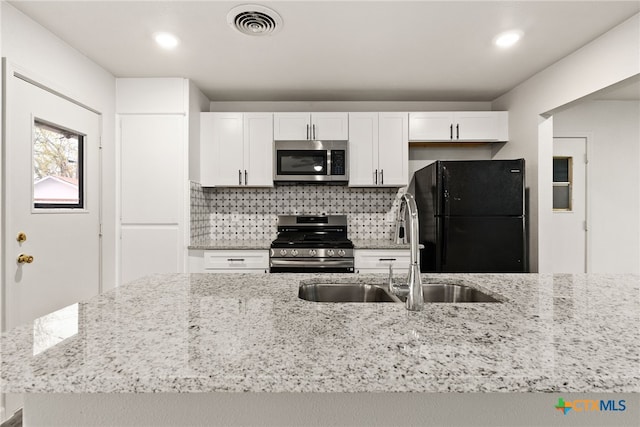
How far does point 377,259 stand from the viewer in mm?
3193

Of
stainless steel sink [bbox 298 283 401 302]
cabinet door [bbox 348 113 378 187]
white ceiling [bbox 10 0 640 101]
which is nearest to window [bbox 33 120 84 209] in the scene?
white ceiling [bbox 10 0 640 101]

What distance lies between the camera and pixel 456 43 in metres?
2.46

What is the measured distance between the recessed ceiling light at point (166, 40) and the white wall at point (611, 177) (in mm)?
4064

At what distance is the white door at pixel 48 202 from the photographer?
1.98 meters

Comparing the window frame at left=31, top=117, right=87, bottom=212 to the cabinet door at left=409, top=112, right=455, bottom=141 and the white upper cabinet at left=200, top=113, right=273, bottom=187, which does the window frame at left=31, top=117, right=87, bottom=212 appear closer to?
the white upper cabinet at left=200, top=113, right=273, bottom=187

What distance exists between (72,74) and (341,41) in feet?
6.37

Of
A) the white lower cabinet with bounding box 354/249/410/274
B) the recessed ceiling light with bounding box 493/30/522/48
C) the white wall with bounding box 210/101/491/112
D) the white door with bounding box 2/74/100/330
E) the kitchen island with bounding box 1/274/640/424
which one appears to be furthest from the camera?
the white wall with bounding box 210/101/491/112

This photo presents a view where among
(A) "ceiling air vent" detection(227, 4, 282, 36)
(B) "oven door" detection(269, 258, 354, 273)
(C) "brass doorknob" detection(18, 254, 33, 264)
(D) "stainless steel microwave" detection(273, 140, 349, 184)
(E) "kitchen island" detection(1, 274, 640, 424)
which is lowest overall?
(B) "oven door" detection(269, 258, 354, 273)

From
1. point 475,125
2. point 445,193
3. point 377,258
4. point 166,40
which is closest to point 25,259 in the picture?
point 166,40

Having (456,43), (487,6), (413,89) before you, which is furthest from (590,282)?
(413,89)

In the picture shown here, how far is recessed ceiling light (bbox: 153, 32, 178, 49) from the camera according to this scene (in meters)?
2.33

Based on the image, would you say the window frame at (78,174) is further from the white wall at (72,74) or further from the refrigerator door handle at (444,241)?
the refrigerator door handle at (444,241)

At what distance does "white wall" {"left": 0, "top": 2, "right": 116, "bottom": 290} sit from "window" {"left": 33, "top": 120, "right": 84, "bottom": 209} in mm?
271

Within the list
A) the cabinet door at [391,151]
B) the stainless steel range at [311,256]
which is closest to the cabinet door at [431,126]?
the cabinet door at [391,151]
